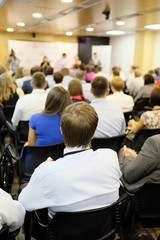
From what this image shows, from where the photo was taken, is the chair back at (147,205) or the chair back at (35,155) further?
the chair back at (35,155)

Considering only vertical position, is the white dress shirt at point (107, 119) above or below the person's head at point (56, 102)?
below

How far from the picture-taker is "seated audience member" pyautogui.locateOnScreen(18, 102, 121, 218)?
1037 millimetres

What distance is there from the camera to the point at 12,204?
3.60 ft

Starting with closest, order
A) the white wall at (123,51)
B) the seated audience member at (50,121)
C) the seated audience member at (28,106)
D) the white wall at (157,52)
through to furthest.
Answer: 1. the seated audience member at (50,121)
2. the seated audience member at (28,106)
3. the white wall at (157,52)
4. the white wall at (123,51)

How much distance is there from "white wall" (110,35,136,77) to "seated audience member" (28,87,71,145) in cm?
1058

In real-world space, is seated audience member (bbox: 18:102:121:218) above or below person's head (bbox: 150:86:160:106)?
below

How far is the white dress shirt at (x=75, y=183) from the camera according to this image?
1.03m

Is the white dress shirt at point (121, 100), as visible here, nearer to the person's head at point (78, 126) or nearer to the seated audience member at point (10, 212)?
the person's head at point (78, 126)

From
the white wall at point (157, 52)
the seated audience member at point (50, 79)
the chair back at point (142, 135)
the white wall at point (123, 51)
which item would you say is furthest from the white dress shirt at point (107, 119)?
the white wall at point (123, 51)

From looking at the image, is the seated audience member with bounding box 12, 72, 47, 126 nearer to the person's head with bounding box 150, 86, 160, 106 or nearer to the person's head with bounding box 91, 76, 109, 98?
the person's head with bounding box 91, 76, 109, 98

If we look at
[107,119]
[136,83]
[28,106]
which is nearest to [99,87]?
[107,119]

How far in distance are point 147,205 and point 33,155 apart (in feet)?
3.36

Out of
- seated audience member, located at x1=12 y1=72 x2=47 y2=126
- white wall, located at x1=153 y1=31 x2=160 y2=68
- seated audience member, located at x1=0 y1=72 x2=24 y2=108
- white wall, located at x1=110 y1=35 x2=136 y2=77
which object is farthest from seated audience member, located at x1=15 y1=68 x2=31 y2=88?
white wall, located at x1=110 y1=35 x2=136 y2=77

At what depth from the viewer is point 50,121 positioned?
212cm
